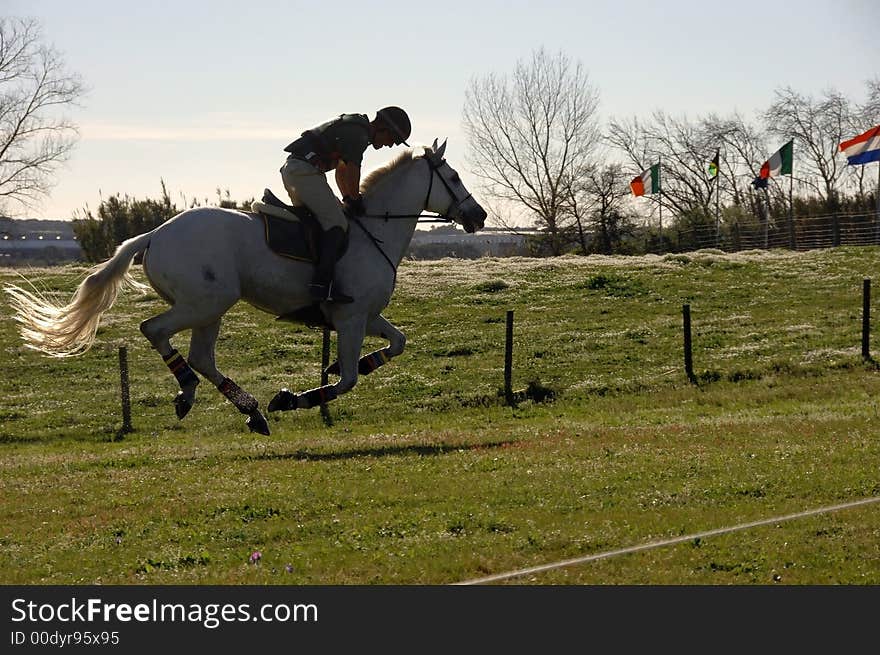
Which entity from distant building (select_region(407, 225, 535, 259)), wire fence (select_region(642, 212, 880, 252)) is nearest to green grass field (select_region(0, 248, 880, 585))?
wire fence (select_region(642, 212, 880, 252))

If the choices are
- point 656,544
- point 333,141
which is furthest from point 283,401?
point 656,544

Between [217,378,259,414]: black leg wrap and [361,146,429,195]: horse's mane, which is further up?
[361,146,429,195]: horse's mane

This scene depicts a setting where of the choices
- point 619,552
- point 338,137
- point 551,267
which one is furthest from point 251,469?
point 551,267

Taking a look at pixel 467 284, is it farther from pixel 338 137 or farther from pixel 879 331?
pixel 338 137

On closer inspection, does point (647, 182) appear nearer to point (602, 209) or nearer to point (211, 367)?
point (602, 209)

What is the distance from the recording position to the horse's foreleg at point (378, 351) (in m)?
14.0

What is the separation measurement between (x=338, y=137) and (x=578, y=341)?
1864 cm

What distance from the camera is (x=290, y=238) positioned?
43.2 feet

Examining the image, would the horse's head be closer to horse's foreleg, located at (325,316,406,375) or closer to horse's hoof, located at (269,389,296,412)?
horse's foreleg, located at (325,316,406,375)

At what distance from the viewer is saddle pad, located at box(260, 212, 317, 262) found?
516 inches

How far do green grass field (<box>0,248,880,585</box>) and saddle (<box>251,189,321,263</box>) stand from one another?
2435 millimetres

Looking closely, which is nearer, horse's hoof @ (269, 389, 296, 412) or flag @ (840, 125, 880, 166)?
horse's hoof @ (269, 389, 296, 412)

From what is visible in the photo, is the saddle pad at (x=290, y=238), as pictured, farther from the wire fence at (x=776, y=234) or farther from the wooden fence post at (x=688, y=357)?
the wire fence at (x=776, y=234)
